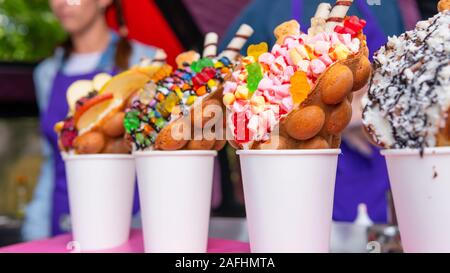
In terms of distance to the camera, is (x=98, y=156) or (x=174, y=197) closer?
(x=174, y=197)

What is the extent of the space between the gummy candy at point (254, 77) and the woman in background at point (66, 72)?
1.36 meters

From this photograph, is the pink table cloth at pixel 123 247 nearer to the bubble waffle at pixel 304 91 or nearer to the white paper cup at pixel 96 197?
the white paper cup at pixel 96 197

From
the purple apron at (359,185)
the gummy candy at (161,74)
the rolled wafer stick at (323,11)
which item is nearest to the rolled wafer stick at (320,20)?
the rolled wafer stick at (323,11)

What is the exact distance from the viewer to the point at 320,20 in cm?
88

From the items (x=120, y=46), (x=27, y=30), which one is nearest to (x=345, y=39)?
(x=120, y=46)

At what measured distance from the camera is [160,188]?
0.94 m

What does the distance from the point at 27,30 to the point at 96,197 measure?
4.39 meters

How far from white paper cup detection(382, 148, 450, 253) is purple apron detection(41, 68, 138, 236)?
1639mm

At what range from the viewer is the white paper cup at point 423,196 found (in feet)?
2.16

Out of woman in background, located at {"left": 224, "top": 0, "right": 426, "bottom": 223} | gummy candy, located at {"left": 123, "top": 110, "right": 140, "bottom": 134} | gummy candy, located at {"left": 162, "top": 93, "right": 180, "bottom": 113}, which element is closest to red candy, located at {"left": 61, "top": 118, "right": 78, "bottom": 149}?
gummy candy, located at {"left": 123, "top": 110, "right": 140, "bottom": 134}

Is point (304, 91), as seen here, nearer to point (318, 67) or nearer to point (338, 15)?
point (318, 67)

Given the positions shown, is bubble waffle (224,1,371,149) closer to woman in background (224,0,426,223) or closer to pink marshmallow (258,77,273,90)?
pink marshmallow (258,77,273,90)

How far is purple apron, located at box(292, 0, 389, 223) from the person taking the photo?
72.8 inches
